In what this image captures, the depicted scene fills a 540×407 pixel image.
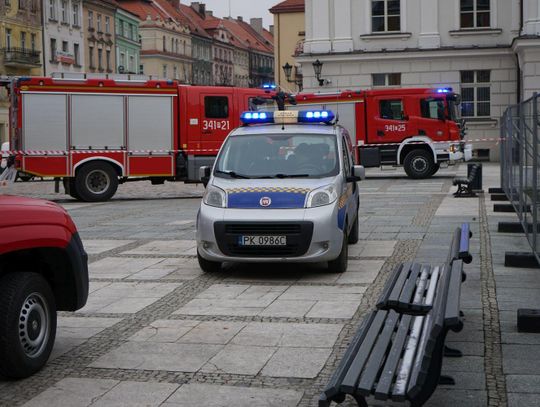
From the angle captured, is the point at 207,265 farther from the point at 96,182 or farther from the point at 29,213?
the point at 96,182

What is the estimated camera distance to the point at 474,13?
126 feet

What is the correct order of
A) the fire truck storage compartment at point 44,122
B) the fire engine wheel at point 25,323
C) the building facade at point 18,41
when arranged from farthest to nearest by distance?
1. the building facade at point 18,41
2. the fire truck storage compartment at point 44,122
3. the fire engine wheel at point 25,323

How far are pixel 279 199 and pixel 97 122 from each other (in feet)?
43.8

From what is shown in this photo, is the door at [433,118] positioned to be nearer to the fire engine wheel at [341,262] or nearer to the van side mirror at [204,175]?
the van side mirror at [204,175]

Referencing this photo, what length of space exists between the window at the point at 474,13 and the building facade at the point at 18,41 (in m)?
35.6

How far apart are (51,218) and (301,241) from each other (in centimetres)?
408

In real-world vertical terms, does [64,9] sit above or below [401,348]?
above

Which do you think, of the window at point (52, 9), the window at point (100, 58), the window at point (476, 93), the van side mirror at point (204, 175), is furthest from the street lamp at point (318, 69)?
the window at point (100, 58)

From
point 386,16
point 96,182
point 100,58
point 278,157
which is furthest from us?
point 100,58

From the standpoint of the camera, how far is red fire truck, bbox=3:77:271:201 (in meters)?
22.1

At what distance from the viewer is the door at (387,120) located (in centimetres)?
2877

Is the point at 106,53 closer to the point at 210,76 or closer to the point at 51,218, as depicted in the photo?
the point at 210,76

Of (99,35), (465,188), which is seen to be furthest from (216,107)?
(99,35)

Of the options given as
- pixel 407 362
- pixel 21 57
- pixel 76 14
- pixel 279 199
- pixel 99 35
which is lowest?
pixel 407 362
